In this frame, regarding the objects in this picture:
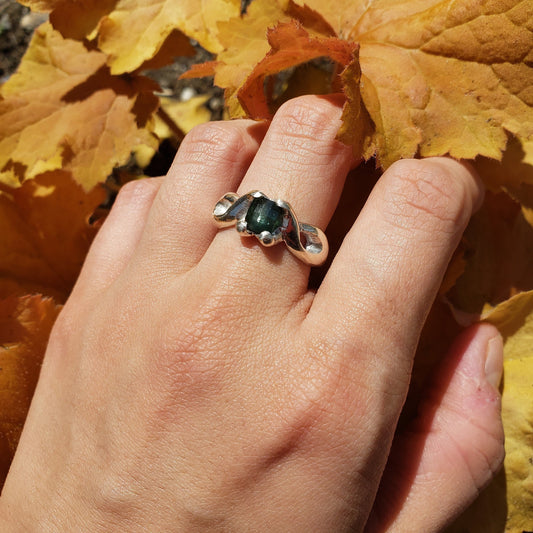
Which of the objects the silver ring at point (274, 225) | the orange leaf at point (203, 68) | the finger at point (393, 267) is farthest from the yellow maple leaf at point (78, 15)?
the finger at point (393, 267)

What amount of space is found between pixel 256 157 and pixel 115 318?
518mm

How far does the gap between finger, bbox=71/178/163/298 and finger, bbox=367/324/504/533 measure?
35.1 inches

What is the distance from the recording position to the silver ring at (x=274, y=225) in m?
1.10

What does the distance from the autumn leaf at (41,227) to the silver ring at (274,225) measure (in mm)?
814

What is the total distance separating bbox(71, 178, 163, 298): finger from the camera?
1500 millimetres

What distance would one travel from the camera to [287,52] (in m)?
1.10

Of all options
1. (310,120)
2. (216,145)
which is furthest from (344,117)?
(216,145)

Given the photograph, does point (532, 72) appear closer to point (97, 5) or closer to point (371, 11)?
point (371, 11)

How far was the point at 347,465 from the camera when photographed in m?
1.06

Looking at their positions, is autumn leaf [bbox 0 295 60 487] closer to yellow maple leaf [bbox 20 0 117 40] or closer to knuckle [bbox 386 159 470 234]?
yellow maple leaf [bbox 20 0 117 40]

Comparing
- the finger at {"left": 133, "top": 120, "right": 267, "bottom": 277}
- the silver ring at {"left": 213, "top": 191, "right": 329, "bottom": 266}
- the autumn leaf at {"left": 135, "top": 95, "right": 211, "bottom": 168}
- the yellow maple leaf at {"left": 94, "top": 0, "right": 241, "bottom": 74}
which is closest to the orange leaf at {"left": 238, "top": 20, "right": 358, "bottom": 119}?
the finger at {"left": 133, "top": 120, "right": 267, "bottom": 277}

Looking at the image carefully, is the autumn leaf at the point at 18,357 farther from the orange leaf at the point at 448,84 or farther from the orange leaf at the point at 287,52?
the orange leaf at the point at 448,84

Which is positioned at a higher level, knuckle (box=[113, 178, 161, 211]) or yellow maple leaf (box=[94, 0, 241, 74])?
yellow maple leaf (box=[94, 0, 241, 74])

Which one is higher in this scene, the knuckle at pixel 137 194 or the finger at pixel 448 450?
the knuckle at pixel 137 194
